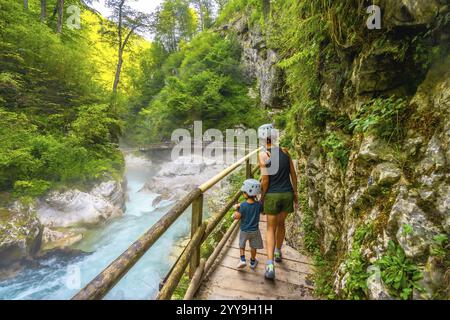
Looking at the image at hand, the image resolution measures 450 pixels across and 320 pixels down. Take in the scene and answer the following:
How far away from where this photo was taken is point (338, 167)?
3.07 m

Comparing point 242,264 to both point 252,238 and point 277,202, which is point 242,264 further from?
point 277,202

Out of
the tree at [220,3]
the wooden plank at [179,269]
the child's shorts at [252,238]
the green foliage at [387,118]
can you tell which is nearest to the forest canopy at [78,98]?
the wooden plank at [179,269]

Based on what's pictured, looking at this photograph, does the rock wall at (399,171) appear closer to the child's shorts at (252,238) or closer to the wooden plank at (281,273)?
the wooden plank at (281,273)

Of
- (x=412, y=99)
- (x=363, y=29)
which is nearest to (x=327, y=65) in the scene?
(x=363, y=29)

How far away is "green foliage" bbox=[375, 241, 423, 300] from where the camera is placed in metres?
1.58

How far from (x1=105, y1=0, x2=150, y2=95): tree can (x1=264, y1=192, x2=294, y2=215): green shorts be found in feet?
62.6

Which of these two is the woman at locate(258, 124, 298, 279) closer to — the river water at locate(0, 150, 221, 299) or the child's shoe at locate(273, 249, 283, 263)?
the child's shoe at locate(273, 249, 283, 263)

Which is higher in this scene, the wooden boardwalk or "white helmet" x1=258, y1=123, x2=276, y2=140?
"white helmet" x1=258, y1=123, x2=276, y2=140

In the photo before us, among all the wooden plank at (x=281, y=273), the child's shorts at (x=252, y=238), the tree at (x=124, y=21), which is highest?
the tree at (x=124, y=21)

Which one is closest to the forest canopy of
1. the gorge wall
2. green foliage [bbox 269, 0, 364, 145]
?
green foliage [bbox 269, 0, 364, 145]

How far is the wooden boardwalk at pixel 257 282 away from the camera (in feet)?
8.87

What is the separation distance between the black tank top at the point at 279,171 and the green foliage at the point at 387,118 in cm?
93

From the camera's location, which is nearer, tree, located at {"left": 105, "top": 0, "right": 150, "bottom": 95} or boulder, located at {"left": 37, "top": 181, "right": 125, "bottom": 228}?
boulder, located at {"left": 37, "top": 181, "right": 125, "bottom": 228}
